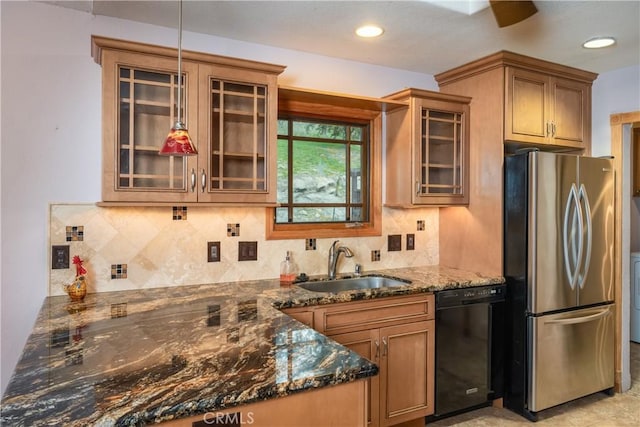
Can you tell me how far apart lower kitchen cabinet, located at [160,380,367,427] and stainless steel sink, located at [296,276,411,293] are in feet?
4.71

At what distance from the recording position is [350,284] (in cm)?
302

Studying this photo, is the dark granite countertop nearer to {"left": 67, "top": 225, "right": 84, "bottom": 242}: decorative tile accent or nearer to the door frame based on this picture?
{"left": 67, "top": 225, "right": 84, "bottom": 242}: decorative tile accent

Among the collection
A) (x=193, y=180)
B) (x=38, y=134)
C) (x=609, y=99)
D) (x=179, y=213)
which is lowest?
(x=179, y=213)

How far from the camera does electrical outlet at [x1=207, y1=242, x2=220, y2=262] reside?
272 centimetres

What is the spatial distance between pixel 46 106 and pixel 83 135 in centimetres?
22

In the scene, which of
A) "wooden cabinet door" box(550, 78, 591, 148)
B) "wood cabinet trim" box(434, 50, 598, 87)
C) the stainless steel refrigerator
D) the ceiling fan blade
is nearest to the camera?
the ceiling fan blade

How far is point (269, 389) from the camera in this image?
119 centimetres

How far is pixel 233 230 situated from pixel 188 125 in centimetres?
75

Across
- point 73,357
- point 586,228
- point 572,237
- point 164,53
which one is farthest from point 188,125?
point 586,228

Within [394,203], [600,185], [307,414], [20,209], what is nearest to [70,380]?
[307,414]

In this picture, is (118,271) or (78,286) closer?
(78,286)

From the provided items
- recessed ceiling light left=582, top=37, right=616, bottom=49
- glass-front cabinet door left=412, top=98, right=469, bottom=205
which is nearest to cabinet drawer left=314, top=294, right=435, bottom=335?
glass-front cabinet door left=412, top=98, right=469, bottom=205

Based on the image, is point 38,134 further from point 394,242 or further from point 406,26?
point 394,242

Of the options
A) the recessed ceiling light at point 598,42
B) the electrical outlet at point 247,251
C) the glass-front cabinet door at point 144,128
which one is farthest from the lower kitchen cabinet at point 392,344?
the recessed ceiling light at point 598,42
